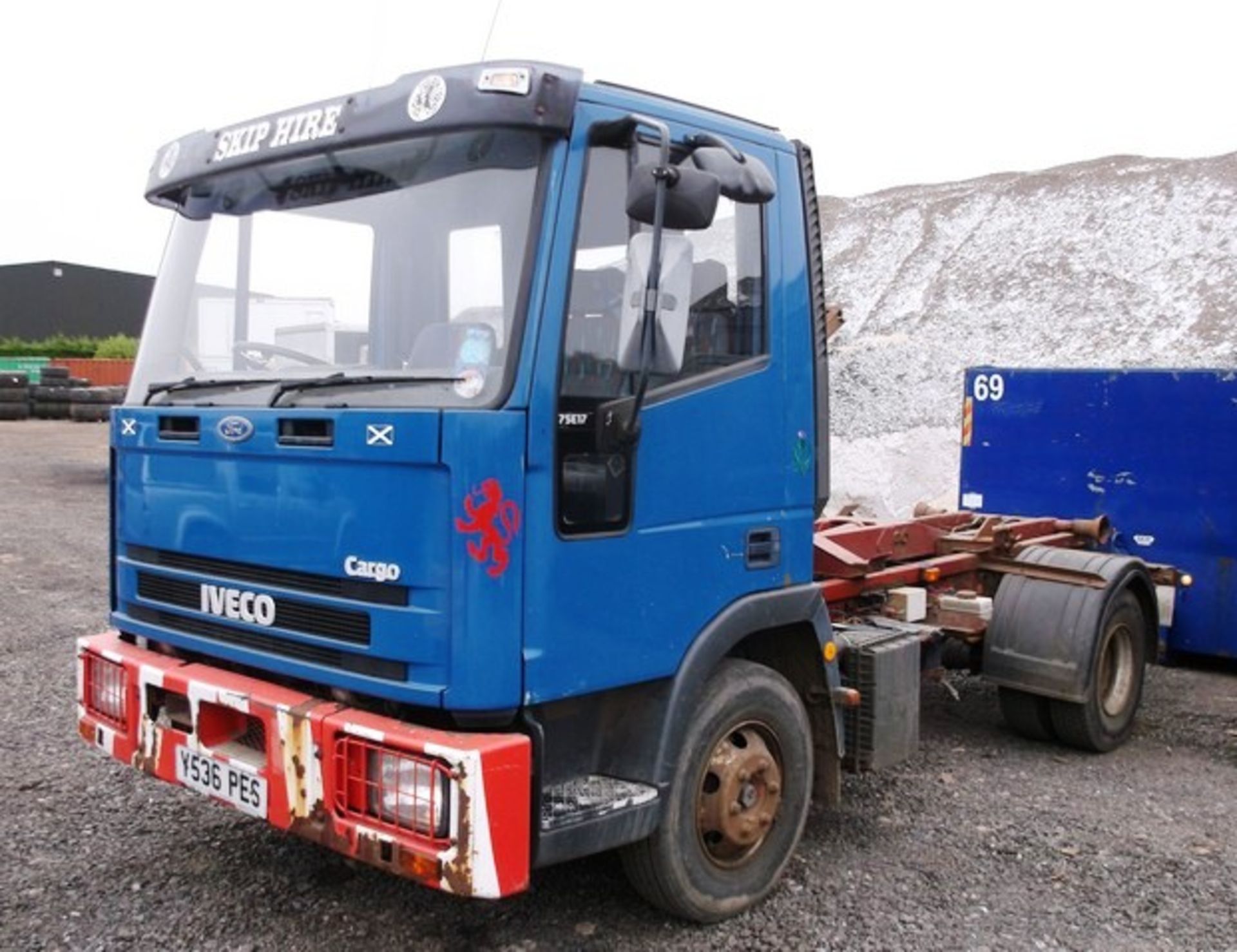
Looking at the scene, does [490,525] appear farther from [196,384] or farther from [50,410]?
[50,410]

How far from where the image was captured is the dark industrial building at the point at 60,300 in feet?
174

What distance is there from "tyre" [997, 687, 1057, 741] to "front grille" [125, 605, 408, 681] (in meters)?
3.81

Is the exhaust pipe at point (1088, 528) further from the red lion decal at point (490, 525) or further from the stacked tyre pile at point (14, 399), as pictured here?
the stacked tyre pile at point (14, 399)

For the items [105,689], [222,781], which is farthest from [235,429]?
[105,689]

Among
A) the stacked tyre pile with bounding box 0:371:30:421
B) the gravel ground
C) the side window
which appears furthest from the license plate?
the stacked tyre pile with bounding box 0:371:30:421

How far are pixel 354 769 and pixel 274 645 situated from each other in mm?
539

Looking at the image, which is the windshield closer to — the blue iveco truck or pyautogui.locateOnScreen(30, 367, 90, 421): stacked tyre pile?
the blue iveco truck

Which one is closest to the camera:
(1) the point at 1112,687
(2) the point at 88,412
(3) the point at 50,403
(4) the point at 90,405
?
(1) the point at 1112,687

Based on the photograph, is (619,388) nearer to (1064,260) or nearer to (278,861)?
(278,861)

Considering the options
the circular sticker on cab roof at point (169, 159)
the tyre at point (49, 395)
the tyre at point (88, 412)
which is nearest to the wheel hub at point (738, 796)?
the circular sticker on cab roof at point (169, 159)

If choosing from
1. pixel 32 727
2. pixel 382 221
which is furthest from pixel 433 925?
pixel 32 727

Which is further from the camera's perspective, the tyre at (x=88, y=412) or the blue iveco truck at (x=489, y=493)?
the tyre at (x=88, y=412)

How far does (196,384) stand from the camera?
3.85 m

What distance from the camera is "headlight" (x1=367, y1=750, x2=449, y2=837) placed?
3083 millimetres
